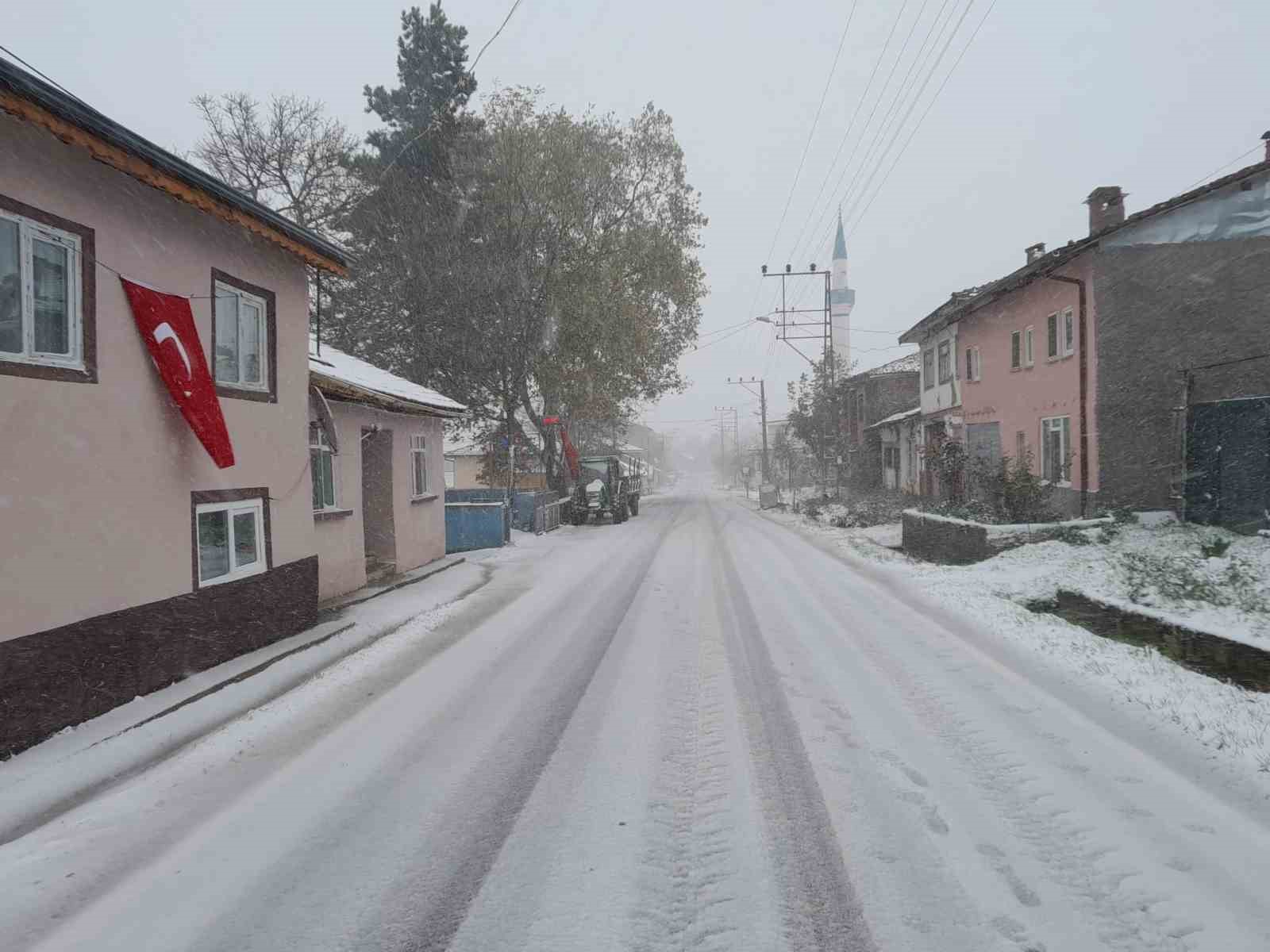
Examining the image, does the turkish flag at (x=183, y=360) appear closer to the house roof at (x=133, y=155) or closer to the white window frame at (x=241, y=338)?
the white window frame at (x=241, y=338)

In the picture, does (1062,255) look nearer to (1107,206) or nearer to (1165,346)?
(1165,346)

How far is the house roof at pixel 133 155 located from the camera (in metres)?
5.19

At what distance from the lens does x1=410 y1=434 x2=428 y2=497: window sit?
16.0 meters

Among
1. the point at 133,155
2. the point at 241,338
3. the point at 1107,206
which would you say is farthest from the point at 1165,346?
the point at 133,155

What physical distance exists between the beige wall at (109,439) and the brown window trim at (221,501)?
0.07m

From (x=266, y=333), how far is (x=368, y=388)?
12.0ft

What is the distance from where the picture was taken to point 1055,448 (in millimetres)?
19125

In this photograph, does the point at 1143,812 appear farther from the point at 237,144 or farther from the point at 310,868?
the point at 237,144

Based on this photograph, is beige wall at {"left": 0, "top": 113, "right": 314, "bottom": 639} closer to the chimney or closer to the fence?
the fence

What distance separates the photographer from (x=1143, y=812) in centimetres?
411

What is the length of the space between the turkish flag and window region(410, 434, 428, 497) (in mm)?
8135

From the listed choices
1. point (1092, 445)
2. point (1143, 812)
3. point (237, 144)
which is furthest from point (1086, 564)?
point (237, 144)

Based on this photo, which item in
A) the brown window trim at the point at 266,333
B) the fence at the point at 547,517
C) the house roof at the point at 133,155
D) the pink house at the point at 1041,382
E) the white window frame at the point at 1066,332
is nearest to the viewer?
the house roof at the point at 133,155

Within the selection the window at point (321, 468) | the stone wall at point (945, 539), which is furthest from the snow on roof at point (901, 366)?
the window at point (321, 468)
